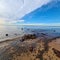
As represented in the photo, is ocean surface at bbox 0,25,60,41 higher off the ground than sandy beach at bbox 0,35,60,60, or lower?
higher

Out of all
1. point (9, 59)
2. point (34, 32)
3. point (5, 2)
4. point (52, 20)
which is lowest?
point (9, 59)

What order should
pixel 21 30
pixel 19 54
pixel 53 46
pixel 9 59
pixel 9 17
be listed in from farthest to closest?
pixel 21 30 → pixel 9 17 → pixel 53 46 → pixel 19 54 → pixel 9 59

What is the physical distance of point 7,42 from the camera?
331 cm

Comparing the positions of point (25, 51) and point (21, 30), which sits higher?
point (21, 30)

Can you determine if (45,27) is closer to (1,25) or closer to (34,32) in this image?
(34,32)

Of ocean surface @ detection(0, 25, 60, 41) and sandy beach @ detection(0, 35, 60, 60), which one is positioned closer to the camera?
sandy beach @ detection(0, 35, 60, 60)

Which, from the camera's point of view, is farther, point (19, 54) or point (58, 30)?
point (58, 30)

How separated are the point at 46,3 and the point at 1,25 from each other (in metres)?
1.25

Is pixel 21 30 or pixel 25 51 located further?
pixel 21 30

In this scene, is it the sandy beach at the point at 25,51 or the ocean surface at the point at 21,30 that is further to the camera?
the ocean surface at the point at 21,30

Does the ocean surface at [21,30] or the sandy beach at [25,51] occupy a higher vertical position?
A: the ocean surface at [21,30]

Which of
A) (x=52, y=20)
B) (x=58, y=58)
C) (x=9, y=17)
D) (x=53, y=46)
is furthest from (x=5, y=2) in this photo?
(x=58, y=58)

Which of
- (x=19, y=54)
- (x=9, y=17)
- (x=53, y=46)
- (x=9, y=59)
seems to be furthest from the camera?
(x=9, y=17)

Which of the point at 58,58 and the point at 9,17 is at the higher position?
the point at 9,17
